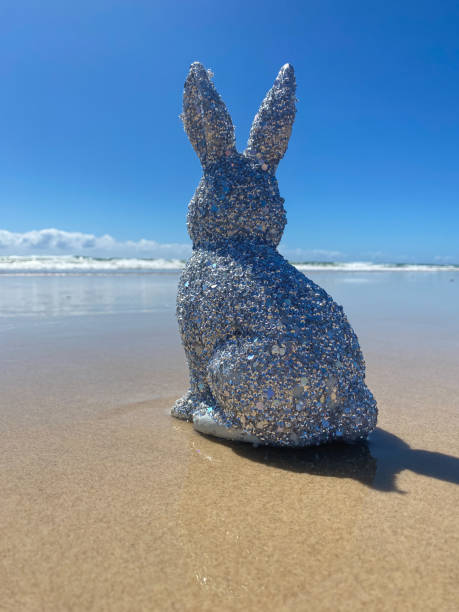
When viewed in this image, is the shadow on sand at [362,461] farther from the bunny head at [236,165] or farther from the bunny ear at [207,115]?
the bunny ear at [207,115]

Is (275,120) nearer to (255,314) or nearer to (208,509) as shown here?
(255,314)

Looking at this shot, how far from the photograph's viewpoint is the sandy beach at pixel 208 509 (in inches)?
66.0

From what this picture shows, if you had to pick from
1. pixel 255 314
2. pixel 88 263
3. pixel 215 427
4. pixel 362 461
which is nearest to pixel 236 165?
pixel 255 314

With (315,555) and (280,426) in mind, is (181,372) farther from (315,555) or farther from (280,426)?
(315,555)

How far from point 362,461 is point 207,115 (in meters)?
2.62

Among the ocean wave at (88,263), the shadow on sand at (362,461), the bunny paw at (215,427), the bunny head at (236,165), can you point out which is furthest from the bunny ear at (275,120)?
the ocean wave at (88,263)

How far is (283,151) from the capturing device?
3.32 m

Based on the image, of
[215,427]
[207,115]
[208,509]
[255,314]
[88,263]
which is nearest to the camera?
[208,509]

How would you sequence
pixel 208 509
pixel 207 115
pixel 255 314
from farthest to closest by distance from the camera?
pixel 207 115 → pixel 255 314 → pixel 208 509

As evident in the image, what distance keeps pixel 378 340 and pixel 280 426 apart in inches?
172

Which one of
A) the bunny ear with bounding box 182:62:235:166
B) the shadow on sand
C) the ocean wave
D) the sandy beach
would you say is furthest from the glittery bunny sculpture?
the ocean wave

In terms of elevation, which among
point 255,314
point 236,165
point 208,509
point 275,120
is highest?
point 275,120

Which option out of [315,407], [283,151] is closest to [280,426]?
[315,407]

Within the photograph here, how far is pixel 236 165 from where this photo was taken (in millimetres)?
3193
